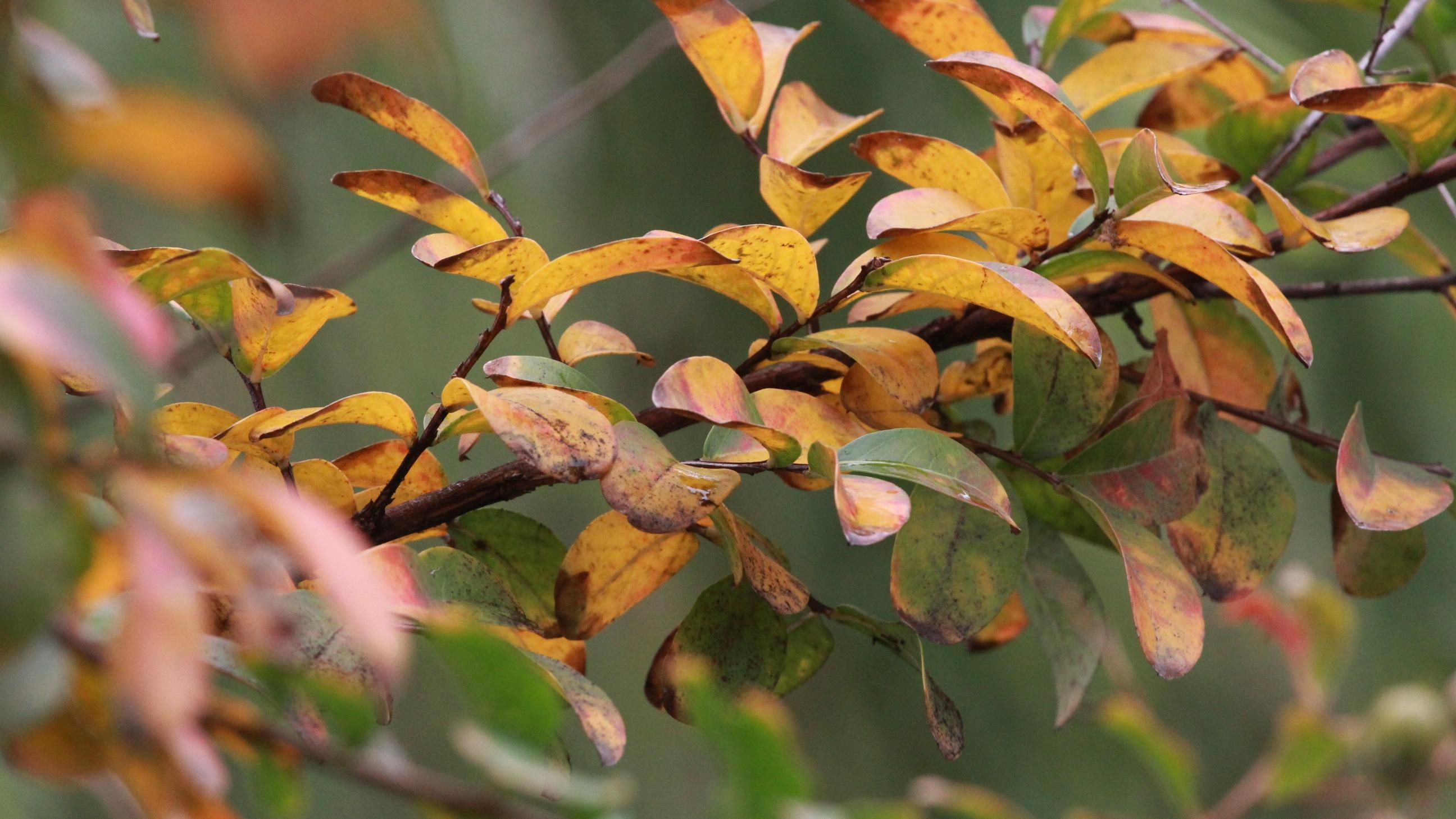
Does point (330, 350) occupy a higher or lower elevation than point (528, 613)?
lower

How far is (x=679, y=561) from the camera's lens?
10.2 inches

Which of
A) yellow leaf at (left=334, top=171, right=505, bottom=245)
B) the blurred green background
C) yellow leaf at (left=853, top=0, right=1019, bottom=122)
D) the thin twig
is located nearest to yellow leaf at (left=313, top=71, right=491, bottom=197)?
yellow leaf at (left=334, top=171, right=505, bottom=245)

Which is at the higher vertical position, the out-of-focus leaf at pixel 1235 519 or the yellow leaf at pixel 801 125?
the yellow leaf at pixel 801 125

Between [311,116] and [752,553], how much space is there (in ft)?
2.04

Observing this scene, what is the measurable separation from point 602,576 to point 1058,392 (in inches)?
4.5

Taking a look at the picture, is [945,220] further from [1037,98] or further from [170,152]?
[170,152]

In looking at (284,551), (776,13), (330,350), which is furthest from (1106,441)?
(330,350)

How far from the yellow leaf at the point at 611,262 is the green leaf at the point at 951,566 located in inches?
2.8

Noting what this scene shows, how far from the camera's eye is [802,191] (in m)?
0.25

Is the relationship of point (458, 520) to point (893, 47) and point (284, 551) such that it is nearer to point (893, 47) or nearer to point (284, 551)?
point (284, 551)

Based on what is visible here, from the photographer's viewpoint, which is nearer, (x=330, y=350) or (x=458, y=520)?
(x=458, y=520)

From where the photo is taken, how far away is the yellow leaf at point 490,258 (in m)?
0.22

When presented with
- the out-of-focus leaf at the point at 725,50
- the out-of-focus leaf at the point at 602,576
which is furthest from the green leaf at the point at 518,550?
the out-of-focus leaf at the point at 725,50

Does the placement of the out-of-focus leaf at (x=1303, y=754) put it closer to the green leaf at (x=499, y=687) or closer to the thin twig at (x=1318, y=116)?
the green leaf at (x=499, y=687)
